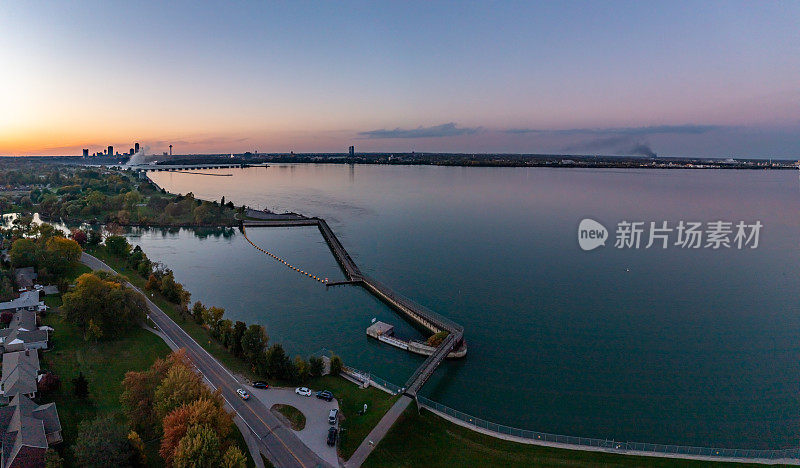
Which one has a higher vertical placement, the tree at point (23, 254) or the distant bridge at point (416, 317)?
the tree at point (23, 254)

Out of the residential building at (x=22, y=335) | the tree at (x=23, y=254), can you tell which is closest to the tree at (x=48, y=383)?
the residential building at (x=22, y=335)

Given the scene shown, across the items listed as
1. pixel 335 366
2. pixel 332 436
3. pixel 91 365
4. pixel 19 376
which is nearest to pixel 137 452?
pixel 332 436

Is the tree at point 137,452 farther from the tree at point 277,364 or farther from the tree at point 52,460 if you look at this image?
the tree at point 277,364

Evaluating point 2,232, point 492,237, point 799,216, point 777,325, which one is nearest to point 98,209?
point 2,232

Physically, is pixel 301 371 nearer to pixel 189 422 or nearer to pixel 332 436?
pixel 332 436

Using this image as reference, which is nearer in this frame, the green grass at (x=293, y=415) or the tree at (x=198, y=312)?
the green grass at (x=293, y=415)

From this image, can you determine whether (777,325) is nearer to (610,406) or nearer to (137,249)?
(610,406)
